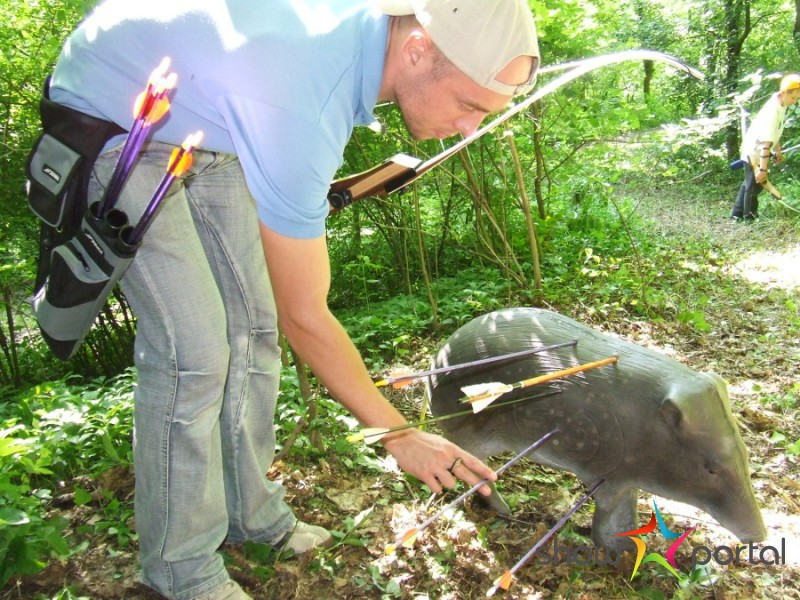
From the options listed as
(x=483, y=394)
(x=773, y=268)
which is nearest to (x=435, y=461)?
(x=483, y=394)

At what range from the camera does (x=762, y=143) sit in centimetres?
750

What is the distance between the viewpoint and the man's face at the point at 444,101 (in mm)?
1505

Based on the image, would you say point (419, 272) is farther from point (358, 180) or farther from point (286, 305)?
point (286, 305)

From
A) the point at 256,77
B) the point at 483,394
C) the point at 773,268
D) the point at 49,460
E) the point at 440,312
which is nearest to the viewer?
the point at 256,77

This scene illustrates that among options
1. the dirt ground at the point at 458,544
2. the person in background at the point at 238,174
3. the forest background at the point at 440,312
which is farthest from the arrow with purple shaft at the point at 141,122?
the dirt ground at the point at 458,544

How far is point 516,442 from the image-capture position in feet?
7.64

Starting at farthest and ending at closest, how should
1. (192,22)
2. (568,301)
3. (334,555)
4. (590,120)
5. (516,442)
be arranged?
(590,120) → (568,301) → (516,442) → (334,555) → (192,22)

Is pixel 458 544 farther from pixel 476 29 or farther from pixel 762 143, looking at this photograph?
pixel 762 143

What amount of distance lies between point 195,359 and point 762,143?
7968 millimetres

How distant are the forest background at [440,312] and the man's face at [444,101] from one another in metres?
0.44

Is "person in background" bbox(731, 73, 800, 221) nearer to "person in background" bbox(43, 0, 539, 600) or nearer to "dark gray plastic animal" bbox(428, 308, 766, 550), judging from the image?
"dark gray plastic animal" bbox(428, 308, 766, 550)

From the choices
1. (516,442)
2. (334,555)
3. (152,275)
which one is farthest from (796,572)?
(152,275)

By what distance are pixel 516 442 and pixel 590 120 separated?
14.0ft

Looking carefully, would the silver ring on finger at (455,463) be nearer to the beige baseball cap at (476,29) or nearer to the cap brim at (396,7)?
the beige baseball cap at (476,29)
